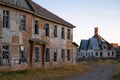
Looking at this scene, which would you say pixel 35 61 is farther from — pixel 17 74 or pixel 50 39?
pixel 17 74

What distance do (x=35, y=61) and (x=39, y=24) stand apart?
4.19 m

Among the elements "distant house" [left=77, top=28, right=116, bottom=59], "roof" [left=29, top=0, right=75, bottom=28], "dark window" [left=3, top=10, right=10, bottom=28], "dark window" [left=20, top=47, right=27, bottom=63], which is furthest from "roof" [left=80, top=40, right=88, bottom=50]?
"dark window" [left=3, top=10, right=10, bottom=28]

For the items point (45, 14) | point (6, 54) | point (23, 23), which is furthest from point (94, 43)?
point (6, 54)

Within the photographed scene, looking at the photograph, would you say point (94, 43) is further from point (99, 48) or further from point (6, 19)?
point (6, 19)

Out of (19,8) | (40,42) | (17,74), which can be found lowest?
(17,74)

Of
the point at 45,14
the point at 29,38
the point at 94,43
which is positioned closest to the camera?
the point at 29,38

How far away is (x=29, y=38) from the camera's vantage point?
32.8m

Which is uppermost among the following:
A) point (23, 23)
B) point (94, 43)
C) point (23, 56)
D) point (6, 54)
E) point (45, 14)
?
point (45, 14)

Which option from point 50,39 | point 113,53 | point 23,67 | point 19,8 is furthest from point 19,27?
point 113,53

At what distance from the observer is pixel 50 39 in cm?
3825

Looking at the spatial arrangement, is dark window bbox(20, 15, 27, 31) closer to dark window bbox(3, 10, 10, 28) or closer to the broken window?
dark window bbox(3, 10, 10, 28)

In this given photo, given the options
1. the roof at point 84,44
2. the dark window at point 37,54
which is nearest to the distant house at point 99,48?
the roof at point 84,44

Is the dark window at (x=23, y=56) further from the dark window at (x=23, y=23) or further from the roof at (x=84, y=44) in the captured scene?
the roof at (x=84, y=44)

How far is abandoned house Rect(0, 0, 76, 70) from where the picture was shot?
28.8 m
